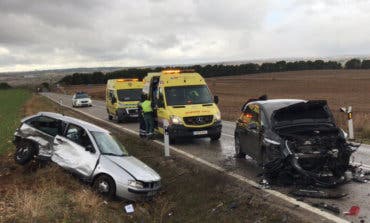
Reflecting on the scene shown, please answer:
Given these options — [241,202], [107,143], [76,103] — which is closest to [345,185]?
[241,202]

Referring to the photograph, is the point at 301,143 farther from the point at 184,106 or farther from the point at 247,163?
the point at 184,106

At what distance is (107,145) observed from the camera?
37.6 ft

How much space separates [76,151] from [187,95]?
7.72 metres

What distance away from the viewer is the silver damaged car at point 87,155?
10070 millimetres

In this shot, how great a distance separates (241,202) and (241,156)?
4502 millimetres

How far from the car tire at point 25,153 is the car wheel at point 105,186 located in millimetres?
2434

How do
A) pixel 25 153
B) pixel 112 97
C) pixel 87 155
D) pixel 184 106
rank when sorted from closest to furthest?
pixel 87 155 → pixel 25 153 → pixel 184 106 → pixel 112 97

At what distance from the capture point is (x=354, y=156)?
1369cm

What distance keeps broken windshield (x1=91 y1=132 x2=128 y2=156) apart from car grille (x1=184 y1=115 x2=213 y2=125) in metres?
5.45

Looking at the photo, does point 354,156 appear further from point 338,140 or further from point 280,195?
point 280,195

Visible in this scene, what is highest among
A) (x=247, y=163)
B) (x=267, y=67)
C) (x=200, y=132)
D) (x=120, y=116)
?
(x=200, y=132)

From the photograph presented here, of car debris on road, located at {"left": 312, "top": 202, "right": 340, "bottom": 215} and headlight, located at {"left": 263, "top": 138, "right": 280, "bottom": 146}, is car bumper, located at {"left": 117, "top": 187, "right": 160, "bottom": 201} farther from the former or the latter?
car debris on road, located at {"left": 312, "top": 202, "right": 340, "bottom": 215}

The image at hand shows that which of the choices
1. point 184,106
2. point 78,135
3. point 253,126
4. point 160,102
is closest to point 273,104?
point 253,126

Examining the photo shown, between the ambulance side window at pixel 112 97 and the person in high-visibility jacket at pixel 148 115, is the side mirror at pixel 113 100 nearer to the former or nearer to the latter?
the ambulance side window at pixel 112 97
